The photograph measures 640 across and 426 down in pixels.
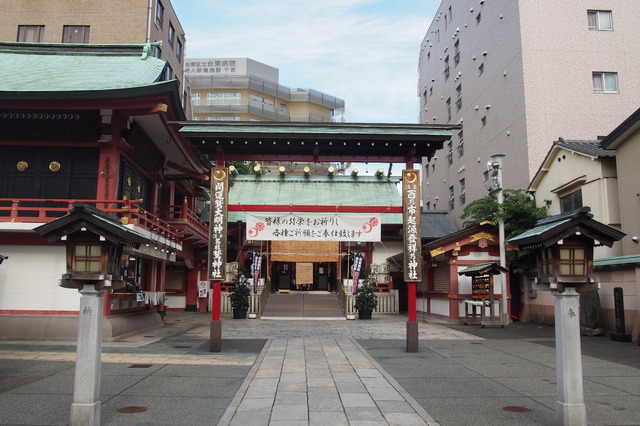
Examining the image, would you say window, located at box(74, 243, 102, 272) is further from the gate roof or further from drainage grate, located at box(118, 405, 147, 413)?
the gate roof

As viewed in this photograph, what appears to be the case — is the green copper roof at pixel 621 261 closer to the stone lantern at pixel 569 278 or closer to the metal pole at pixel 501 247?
the metal pole at pixel 501 247

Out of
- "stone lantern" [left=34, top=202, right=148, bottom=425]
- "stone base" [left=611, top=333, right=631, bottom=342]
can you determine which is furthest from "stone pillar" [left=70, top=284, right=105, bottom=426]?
"stone base" [left=611, top=333, right=631, bottom=342]

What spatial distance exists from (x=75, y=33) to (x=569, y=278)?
28.8m

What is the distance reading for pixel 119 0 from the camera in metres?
27.1

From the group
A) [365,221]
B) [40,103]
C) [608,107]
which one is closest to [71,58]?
[40,103]

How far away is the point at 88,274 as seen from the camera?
284 inches

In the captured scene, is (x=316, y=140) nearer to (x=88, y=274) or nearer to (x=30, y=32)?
(x=88, y=274)

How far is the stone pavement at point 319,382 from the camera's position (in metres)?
7.41

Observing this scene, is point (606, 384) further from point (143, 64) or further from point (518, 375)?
point (143, 64)

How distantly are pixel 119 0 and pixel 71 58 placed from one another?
8.56 m

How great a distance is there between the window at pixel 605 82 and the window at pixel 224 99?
143 feet

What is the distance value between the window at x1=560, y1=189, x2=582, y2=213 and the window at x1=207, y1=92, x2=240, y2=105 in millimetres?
46318

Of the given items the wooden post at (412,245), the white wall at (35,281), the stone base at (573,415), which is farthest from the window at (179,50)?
the stone base at (573,415)

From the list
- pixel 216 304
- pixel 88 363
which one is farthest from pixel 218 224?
pixel 88 363
